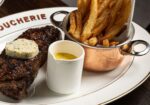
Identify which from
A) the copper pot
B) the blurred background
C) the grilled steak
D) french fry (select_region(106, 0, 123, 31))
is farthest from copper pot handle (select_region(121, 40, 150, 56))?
the blurred background

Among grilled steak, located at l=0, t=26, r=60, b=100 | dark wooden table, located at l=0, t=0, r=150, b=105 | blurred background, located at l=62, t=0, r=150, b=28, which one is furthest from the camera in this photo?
blurred background, located at l=62, t=0, r=150, b=28

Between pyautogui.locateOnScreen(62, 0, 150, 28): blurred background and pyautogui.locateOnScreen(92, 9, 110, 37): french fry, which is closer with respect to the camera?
pyautogui.locateOnScreen(92, 9, 110, 37): french fry

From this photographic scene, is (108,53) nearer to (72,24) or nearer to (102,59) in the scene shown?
(102,59)

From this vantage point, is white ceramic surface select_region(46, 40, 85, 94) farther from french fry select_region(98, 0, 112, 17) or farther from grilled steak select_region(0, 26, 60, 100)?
french fry select_region(98, 0, 112, 17)

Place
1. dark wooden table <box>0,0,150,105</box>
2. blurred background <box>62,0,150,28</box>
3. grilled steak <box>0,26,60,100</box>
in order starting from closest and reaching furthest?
grilled steak <box>0,26,60,100</box>, dark wooden table <box>0,0,150,105</box>, blurred background <box>62,0,150,28</box>

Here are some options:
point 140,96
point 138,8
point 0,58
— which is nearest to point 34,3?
point 0,58

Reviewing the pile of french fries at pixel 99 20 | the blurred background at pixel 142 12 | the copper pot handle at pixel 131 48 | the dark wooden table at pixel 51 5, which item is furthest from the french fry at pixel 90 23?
the blurred background at pixel 142 12
